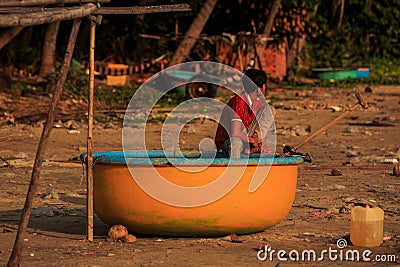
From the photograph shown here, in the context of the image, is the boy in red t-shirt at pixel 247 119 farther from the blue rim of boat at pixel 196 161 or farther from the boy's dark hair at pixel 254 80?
the blue rim of boat at pixel 196 161

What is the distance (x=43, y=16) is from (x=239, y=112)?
2.22m

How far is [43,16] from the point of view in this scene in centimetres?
495

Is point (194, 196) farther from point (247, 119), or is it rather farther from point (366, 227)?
point (366, 227)

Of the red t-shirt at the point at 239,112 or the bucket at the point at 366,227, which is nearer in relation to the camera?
the bucket at the point at 366,227

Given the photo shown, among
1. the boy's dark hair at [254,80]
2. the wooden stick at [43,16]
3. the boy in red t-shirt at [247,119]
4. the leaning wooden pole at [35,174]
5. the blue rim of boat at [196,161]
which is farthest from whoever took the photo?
the boy's dark hair at [254,80]

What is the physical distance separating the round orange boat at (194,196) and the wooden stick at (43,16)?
1.09 metres

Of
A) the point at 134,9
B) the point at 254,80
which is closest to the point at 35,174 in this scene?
the point at 134,9

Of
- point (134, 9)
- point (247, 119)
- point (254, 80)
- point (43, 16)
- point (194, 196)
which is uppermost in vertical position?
point (134, 9)

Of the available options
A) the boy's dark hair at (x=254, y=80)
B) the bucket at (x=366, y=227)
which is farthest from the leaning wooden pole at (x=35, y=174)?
the bucket at (x=366, y=227)

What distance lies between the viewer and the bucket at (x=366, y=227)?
6.12 meters

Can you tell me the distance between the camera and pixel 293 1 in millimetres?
21281

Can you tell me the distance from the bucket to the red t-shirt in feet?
3.74

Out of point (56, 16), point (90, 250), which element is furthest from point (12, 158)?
point (56, 16)

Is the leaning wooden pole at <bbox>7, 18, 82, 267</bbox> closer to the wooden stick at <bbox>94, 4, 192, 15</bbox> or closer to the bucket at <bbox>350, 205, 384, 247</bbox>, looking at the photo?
the wooden stick at <bbox>94, 4, 192, 15</bbox>
